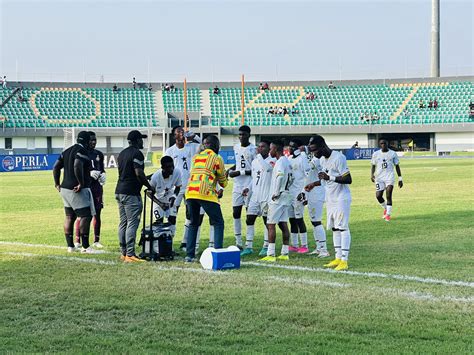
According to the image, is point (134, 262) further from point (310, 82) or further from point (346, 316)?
point (310, 82)

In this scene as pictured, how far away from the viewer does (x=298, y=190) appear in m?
13.3

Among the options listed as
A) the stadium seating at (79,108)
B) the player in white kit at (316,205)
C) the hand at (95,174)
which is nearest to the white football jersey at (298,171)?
the player in white kit at (316,205)

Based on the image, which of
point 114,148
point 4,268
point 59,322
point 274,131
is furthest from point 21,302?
point 274,131

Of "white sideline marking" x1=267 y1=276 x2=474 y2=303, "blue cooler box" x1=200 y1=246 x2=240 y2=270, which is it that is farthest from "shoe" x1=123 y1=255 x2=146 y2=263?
"white sideline marking" x1=267 y1=276 x2=474 y2=303

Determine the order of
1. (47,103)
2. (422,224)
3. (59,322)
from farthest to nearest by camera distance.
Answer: (47,103), (422,224), (59,322)

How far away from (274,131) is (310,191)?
61.7 m

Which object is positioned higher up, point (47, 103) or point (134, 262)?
point (47, 103)

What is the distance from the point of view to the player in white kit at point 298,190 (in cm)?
1331

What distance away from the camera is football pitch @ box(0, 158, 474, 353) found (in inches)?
274

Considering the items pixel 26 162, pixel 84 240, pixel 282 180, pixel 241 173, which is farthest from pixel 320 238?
pixel 26 162

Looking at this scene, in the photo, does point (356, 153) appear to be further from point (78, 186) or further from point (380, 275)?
point (380, 275)

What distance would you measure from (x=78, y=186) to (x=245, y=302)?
5.24 m

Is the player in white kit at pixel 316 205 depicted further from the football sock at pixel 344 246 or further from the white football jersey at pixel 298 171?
the football sock at pixel 344 246

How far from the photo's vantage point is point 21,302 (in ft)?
28.8
